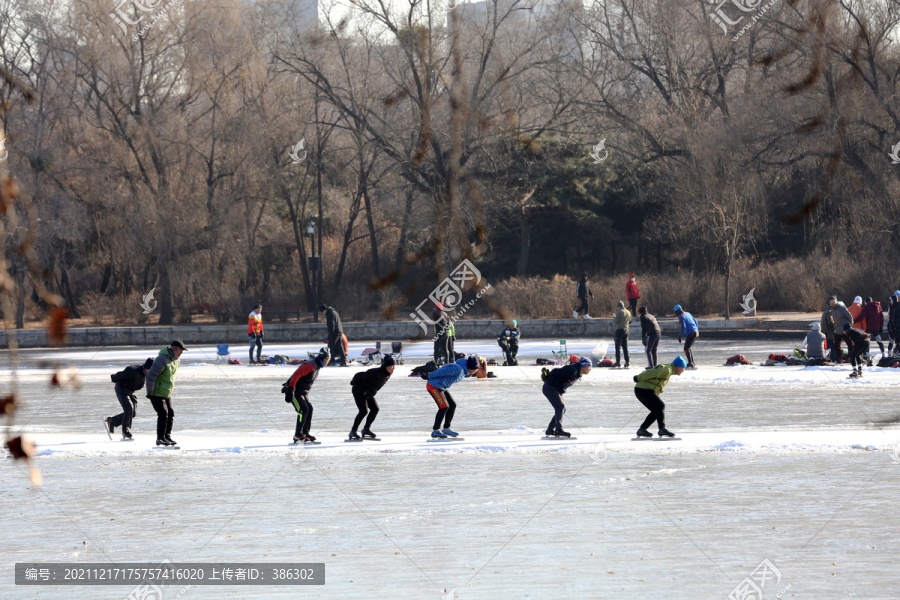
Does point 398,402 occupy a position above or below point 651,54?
below

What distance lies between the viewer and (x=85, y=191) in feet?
133

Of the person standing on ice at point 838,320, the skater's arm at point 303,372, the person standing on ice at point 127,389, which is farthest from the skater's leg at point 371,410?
the person standing on ice at point 838,320

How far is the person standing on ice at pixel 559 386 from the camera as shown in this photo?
1195cm

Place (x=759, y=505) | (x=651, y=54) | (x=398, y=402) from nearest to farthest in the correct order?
(x=759, y=505), (x=398, y=402), (x=651, y=54)

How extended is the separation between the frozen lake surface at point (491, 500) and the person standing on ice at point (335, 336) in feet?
24.3

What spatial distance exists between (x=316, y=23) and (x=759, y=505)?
122 feet

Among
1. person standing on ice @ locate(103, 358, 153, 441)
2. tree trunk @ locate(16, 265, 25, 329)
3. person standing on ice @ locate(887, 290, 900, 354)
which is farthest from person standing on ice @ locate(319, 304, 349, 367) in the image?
tree trunk @ locate(16, 265, 25, 329)

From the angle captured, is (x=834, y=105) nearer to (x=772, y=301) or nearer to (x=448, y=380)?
(x=772, y=301)

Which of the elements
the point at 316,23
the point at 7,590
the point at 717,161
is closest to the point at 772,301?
the point at 717,161

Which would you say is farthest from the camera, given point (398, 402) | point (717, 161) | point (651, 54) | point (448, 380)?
point (651, 54)

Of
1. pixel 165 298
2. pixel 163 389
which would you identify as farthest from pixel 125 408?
pixel 165 298

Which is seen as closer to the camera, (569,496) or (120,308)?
(569,496)

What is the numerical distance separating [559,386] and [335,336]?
12.2 m

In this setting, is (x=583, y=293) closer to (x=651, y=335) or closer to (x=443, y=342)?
(x=443, y=342)
